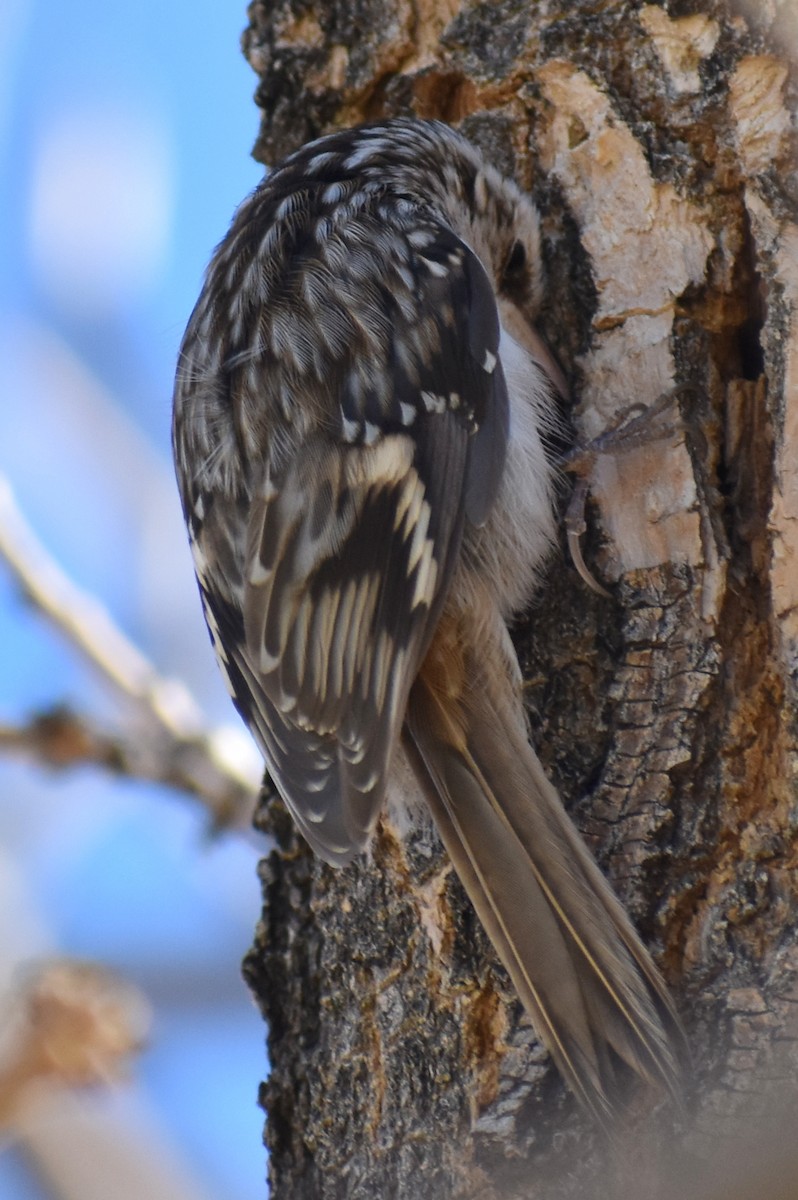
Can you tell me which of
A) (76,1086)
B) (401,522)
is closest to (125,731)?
(76,1086)

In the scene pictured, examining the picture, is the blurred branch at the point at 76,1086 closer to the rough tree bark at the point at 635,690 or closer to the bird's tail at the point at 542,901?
the rough tree bark at the point at 635,690

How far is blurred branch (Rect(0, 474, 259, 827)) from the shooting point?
87.1 inches

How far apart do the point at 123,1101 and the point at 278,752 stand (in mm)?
1267

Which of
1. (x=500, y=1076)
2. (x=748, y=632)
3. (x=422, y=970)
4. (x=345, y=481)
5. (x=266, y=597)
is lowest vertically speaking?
(x=500, y=1076)

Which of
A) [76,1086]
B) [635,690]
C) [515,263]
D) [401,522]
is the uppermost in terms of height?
[515,263]

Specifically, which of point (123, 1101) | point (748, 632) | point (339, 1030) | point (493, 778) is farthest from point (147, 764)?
point (748, 632)

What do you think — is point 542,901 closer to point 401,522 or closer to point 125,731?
point 401,522

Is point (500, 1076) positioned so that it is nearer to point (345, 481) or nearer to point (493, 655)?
point (493, 655)

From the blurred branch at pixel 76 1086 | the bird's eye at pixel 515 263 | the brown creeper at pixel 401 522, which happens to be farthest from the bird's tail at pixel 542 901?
the blurred branch at pixel 76 1086

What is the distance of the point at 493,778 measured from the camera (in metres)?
1.44

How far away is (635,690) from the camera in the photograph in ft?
4.68

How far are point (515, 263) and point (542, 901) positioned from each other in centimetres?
80

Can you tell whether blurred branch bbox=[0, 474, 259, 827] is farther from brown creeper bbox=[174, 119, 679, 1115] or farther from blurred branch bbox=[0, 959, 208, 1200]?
brown creeper bbox=[174, 119, 679, 1115]

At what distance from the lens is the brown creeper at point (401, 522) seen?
1.34 meters
